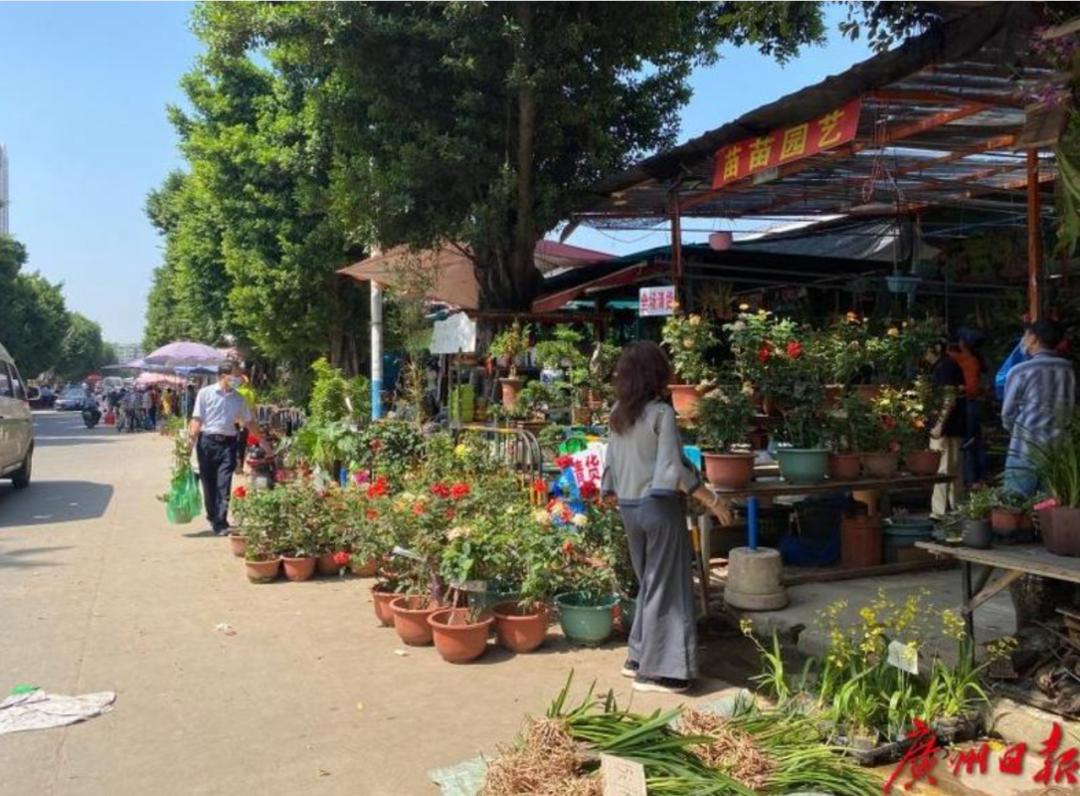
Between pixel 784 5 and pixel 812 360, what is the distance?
7.99 feet

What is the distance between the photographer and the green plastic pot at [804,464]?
5.87 meters

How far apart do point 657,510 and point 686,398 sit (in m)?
1.59

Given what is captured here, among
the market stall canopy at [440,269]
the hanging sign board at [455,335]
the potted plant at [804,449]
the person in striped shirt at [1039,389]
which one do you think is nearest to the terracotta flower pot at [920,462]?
the potted plant at [804,449]

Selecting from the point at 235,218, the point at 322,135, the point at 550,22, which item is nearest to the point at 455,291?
the point at 550,22

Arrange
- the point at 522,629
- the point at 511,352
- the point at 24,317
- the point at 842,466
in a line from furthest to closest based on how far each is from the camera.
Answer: the point at 24,317 → the point at 511,352 → the point at 842,466 → the point at 522,629

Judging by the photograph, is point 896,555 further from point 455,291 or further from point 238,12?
point 238,12

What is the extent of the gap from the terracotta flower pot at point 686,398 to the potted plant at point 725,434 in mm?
85

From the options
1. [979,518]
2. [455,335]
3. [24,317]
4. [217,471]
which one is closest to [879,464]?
[979,518]

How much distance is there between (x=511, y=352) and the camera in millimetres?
8938

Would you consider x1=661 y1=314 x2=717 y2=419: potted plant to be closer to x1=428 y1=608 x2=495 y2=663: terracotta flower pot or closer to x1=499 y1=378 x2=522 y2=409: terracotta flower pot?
x1=428 y1=608 x2=495 y2=663: terracotta flower pot

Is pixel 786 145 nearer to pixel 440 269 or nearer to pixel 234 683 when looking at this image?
pixel 234 683

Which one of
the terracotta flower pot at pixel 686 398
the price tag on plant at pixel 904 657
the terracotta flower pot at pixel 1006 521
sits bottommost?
the price tag on plant at pixel 904 657

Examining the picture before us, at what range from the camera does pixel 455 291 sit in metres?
11.0

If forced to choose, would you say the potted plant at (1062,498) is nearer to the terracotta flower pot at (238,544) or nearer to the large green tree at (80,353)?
the terracotta flower pot at (238,544)
